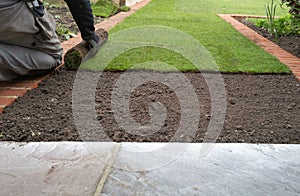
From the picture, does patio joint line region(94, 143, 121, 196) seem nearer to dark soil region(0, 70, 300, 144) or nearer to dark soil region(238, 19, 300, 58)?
dark soil region(0, 70, 300, 144)

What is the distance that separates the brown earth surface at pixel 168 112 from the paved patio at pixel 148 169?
3.9 inches

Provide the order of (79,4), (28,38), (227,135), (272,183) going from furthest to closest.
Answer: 1. (79,4)
2. (28,38)
3. (227,135)
4. (272,183)

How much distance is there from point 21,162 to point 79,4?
1.47 metres

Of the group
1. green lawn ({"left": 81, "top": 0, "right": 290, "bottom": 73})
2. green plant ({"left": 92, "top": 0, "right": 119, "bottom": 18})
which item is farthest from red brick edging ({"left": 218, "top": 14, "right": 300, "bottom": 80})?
green plant ({"left": 92, "top": 0, "right": 119, "bottom": 18})

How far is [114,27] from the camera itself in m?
4.23

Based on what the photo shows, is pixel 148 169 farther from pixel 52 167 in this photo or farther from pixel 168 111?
pixel 168 111

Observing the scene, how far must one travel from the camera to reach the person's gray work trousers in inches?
82.8

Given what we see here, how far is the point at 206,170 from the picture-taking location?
4.05 feet

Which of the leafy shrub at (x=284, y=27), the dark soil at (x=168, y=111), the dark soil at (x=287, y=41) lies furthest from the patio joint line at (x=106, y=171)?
the leafy shrub at (x=284, y=27)

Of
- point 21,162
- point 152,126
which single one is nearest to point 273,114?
point 152,126

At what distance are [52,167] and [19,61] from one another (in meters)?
1.17

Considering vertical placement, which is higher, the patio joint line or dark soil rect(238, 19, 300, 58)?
the patio joint line

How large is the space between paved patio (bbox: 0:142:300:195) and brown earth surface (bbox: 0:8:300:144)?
0.32 ft

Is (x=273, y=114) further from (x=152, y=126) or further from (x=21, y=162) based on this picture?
(x=21, y=162)
